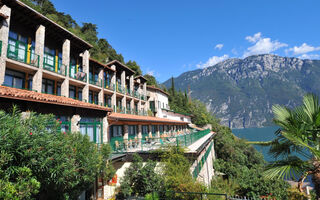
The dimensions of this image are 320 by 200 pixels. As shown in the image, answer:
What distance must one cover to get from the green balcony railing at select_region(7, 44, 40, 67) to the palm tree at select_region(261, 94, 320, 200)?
18.7m

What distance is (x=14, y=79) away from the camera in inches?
601

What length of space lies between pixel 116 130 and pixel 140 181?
9396 mm

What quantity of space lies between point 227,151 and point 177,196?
32.2 meters

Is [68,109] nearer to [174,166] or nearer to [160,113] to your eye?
[174,166]

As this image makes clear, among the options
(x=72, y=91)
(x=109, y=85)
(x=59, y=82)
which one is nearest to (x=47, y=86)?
(x=59, y=82)

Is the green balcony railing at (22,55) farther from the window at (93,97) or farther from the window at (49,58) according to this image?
the window at (93,97)

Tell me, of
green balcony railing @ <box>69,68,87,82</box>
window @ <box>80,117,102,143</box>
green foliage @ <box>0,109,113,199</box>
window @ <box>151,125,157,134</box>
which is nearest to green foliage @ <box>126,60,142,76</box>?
window @ <box>151,125,157,134</box>

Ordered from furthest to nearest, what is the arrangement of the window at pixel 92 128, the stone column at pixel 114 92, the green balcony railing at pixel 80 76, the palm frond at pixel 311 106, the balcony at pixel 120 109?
the balcony at pixel 120 109 → the stone column at pixel 114 92 → the green balcony railing at pixel 80 76 → the window at pixel 92 128 → the palm frond at pixel 311 106

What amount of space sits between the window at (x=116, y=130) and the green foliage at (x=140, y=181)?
785 cm

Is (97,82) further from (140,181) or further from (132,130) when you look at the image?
(140,181)

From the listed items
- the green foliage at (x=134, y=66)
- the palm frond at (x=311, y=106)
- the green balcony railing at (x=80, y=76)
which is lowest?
the palm frond at (x=311, y=106)

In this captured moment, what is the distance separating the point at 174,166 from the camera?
10883 mm

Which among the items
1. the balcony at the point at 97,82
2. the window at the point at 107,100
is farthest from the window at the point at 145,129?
the balcony at the point at 97,82

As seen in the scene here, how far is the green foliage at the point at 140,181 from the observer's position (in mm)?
10398
